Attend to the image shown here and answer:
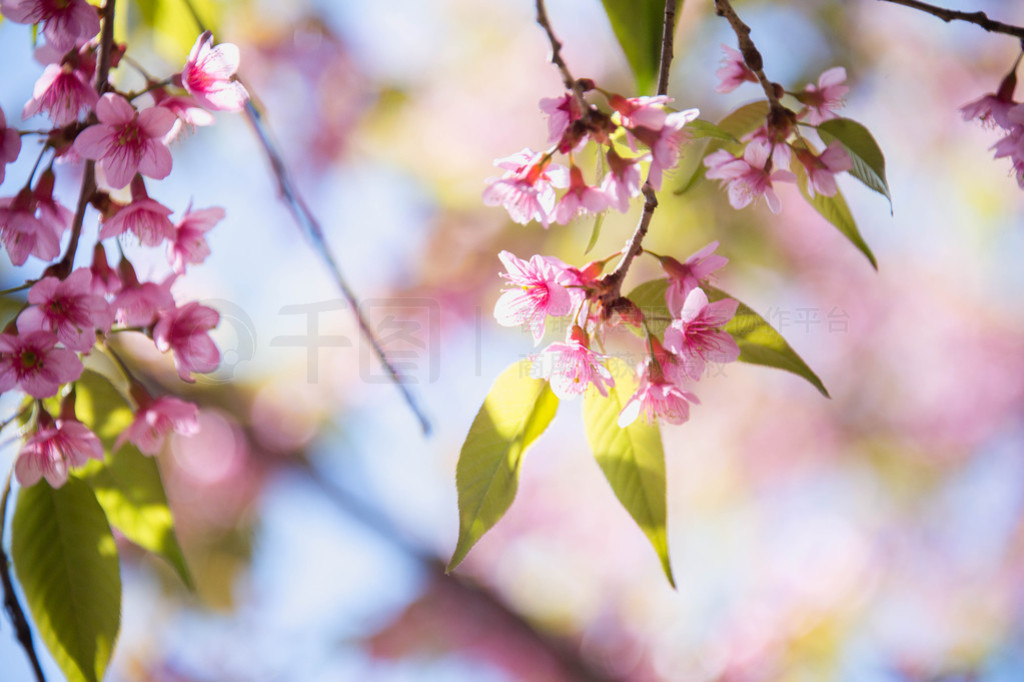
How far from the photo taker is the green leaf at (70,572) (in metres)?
0.43

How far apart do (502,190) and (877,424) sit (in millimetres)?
2101

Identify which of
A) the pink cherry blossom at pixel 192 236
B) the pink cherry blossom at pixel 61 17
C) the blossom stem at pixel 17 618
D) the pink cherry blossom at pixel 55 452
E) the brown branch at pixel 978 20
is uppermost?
the pink cherry blossom at pixel 61 17

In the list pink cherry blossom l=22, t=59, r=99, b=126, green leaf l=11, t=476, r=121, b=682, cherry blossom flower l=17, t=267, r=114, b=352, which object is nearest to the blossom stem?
green leaf l=11, t=476, r=121, b=682

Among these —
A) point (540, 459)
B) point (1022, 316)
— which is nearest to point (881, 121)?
point (1022, 316)

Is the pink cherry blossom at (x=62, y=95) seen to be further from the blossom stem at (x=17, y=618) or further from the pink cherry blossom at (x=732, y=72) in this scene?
the pink cherry blossom at (x=732, y=72)

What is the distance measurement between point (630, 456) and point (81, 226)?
36 cm

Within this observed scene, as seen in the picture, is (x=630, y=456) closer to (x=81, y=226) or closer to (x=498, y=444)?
(x=498, y=444)

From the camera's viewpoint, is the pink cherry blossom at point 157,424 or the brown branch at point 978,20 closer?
the brown branch at point 978,20

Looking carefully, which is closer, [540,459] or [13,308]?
[13,308]

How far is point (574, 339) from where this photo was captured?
0.41 m

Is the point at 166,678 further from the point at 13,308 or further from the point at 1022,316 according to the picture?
the point at 1022,316

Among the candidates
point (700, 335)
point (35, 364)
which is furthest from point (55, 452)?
point (700, 335)

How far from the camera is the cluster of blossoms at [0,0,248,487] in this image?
0.42 m

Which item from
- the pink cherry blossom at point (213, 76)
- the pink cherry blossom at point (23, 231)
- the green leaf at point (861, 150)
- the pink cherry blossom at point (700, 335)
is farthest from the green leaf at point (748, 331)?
the pink cherry blossom at point (23, 231)
